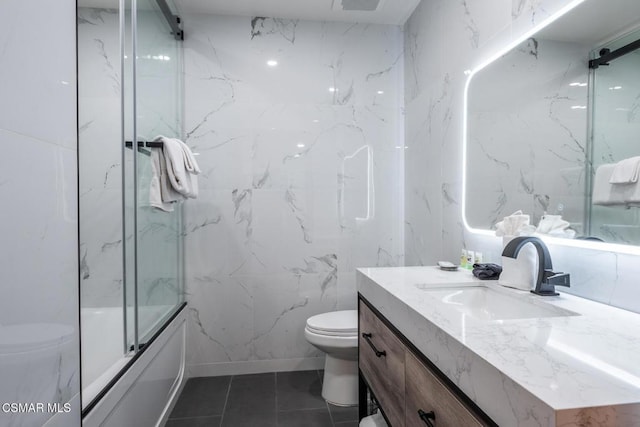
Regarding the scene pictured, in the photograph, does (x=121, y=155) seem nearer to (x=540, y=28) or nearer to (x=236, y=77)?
(x=236, y=77)

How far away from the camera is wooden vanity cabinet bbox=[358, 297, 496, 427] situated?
0.74 meters

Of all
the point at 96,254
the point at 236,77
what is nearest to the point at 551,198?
the point at 96,254

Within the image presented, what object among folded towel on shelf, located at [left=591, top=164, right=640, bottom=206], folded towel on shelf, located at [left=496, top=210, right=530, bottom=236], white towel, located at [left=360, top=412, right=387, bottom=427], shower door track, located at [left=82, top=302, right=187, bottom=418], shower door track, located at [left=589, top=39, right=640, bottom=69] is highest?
shower door track, located at [left=589, top=39, right=640, bottom=69]

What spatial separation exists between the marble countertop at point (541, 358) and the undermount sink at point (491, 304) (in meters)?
0.03

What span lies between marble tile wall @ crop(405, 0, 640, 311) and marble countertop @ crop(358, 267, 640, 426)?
111 mm

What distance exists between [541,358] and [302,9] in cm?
248

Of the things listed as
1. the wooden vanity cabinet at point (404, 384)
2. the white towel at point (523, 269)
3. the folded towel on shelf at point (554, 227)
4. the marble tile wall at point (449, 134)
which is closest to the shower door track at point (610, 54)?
the marble tile wall at point (449, 134)

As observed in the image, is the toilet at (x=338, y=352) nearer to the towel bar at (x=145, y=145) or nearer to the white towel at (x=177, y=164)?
the white towel at (x=177, y=164)

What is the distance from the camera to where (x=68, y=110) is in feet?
2.96

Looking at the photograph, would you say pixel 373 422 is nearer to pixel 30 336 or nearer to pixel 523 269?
pixel 523 269

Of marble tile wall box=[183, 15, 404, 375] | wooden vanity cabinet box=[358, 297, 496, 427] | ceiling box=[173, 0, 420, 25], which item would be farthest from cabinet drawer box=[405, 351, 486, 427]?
ceiling box=[173, 0, 420, 25]

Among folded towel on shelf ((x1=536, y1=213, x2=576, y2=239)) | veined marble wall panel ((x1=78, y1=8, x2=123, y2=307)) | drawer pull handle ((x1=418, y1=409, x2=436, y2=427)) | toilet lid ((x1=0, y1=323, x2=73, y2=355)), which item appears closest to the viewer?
toilet lid ((x1=0, y1=323, x2=73, y2=355))

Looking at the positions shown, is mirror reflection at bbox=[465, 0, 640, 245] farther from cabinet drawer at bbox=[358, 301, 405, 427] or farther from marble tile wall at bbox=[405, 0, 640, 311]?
cabinet drawer at bbox=[358, 301, 405, 427]

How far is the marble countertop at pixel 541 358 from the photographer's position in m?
0.48
